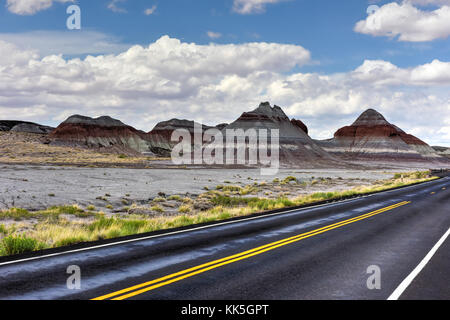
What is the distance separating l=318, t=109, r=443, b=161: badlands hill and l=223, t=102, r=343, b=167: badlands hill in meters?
36.2

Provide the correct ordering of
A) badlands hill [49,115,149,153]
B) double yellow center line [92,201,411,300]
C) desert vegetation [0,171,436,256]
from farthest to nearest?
badlands hill [49,115,149,153] < desert vegetation [0,171,436,256] < double yellow center line [92,201,411,300]

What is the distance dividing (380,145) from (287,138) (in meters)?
59.3

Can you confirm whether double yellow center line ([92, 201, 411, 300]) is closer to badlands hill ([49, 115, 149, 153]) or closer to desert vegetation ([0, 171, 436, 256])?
desert vegetation ([0, 171, 436, 256])

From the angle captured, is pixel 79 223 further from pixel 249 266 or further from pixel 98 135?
pixel 98 135

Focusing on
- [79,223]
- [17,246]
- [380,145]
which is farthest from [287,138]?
[17,246]

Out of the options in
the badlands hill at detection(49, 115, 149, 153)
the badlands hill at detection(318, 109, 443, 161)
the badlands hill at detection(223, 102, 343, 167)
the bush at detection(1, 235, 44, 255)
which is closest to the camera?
the bush at detection(1, 235, 44, 255)

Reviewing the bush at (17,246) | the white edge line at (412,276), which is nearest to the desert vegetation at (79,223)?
the bush at (17,246)

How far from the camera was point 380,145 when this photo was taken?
182m

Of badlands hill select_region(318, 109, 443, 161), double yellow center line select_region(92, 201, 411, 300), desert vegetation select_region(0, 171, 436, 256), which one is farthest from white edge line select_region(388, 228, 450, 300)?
badlands hill select_region(318, 109, 443, 161)

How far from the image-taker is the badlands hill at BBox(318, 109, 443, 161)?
173875 mm

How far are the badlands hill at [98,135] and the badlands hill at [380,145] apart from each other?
95672 mm

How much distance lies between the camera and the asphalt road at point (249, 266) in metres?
6.61

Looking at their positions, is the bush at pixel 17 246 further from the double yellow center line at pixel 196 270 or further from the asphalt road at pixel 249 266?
the double yellow center line at pixel 196 270
